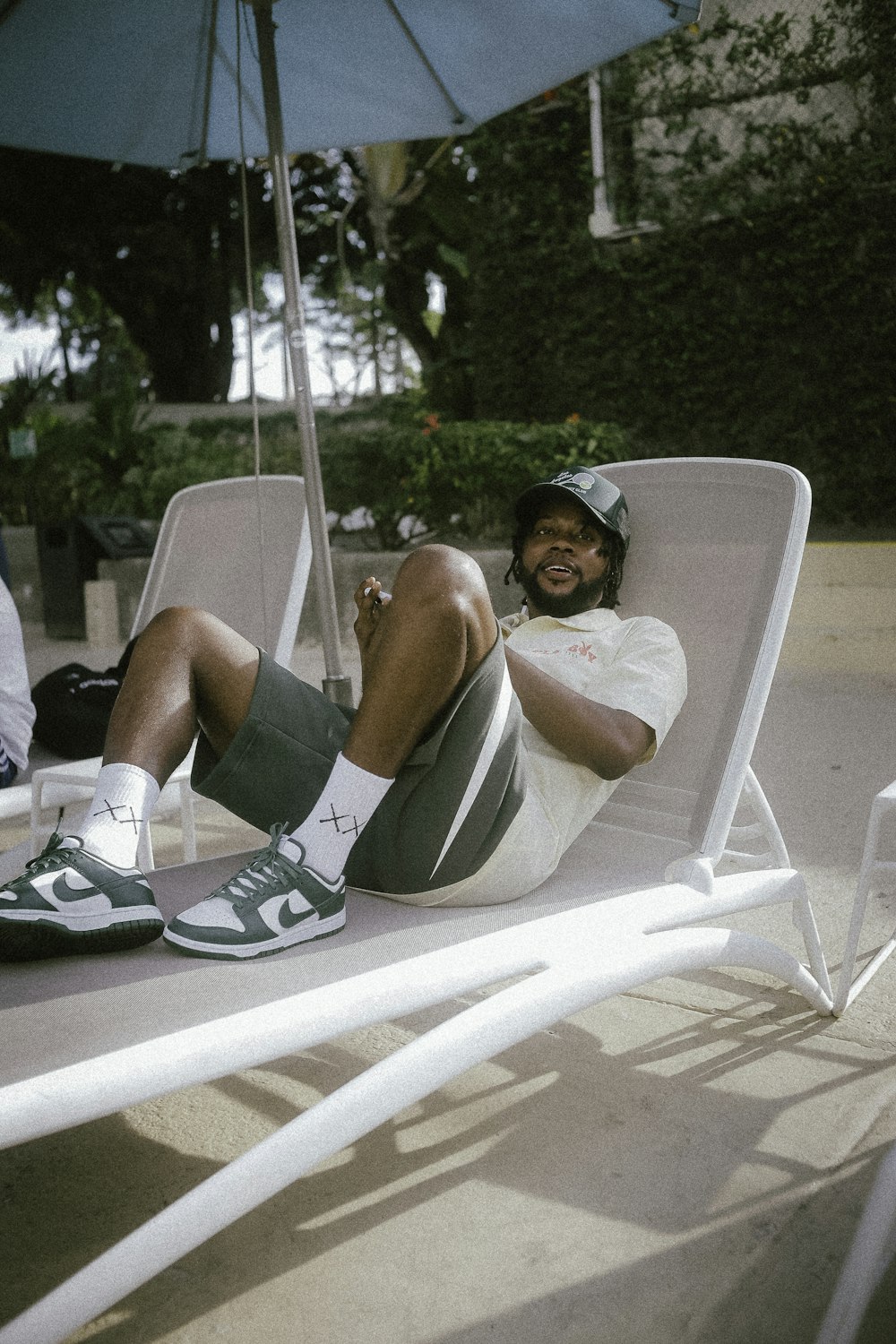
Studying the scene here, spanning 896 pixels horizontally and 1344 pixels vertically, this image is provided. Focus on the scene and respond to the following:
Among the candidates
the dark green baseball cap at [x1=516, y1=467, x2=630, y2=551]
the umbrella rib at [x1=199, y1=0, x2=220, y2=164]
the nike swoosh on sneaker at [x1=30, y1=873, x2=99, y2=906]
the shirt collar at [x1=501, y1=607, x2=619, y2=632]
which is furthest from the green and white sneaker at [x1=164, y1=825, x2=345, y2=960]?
the umbrella rib at [x1=199, y1=0, x2=220, y2=164]

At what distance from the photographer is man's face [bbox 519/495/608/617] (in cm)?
259

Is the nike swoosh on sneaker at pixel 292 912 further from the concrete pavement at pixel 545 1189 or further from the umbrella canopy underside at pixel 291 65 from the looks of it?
the umbrella canopy underside at pixel 291 65

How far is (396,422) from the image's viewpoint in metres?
10.7

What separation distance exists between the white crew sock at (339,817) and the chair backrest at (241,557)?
1.25 meters

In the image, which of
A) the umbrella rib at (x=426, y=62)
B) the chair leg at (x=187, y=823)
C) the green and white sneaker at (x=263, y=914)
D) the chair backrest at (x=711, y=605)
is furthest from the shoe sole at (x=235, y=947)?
the umbrella rib at (x=426, y=62)

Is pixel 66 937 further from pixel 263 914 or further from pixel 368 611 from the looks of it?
pixel 368 611

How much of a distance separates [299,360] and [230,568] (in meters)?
0.69

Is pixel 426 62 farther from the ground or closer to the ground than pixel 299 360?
farther from the ground

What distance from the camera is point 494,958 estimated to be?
5.89ft

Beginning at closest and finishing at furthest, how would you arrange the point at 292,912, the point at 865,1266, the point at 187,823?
the point at 865,1266
the point at 292,912
the point at 187,823

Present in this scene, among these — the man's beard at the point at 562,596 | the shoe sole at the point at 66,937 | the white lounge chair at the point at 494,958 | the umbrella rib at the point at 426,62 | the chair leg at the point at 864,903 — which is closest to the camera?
the white lounge chair at the point at 494,958

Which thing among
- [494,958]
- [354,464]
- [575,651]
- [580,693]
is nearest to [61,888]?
[494,958]

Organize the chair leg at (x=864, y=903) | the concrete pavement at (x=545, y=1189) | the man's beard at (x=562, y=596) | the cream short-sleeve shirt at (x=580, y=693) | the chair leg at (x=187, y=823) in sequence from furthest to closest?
the chair leg at (x=187, y=823), the man's beard at (x=562, y=596), the chair leg at (x=864, y=903), the cream short-sleeve shirt at (x=580, y=693), the concrete pavement at (x=545, y=1189)

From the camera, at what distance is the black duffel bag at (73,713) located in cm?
316
